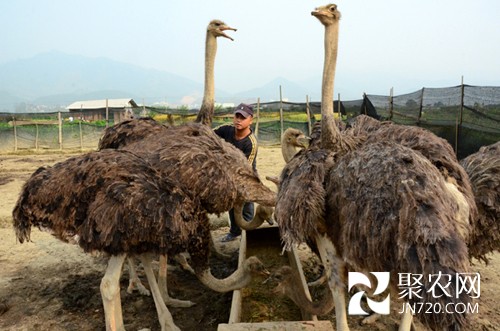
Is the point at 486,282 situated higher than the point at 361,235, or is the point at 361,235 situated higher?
the point at 361,235

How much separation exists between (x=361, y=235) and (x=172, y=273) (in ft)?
9.68

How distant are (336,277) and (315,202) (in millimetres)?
522

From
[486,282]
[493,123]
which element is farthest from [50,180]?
[493,123]

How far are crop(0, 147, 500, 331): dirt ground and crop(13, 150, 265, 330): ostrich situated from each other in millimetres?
612

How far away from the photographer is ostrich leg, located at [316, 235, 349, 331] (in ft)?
8.92

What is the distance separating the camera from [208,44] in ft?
19.5

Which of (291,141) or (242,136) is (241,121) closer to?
(242,136)

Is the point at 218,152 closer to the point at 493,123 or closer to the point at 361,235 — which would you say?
the point at 361,235

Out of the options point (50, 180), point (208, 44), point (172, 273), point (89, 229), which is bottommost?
point (172, 273)

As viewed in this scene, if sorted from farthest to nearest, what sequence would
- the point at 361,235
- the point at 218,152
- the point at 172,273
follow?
the point at 172,273 < the point at 218,152 < the point at 361,235

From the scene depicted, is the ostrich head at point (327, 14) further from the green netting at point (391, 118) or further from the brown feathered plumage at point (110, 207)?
the green netting at point (391, 118)

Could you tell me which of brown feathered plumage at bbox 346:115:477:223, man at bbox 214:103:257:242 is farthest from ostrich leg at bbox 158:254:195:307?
brown feathered plumage at bbox 346:115:477:223

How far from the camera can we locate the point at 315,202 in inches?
102

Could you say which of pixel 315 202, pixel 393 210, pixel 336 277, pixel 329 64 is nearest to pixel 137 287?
pixel 336 277
